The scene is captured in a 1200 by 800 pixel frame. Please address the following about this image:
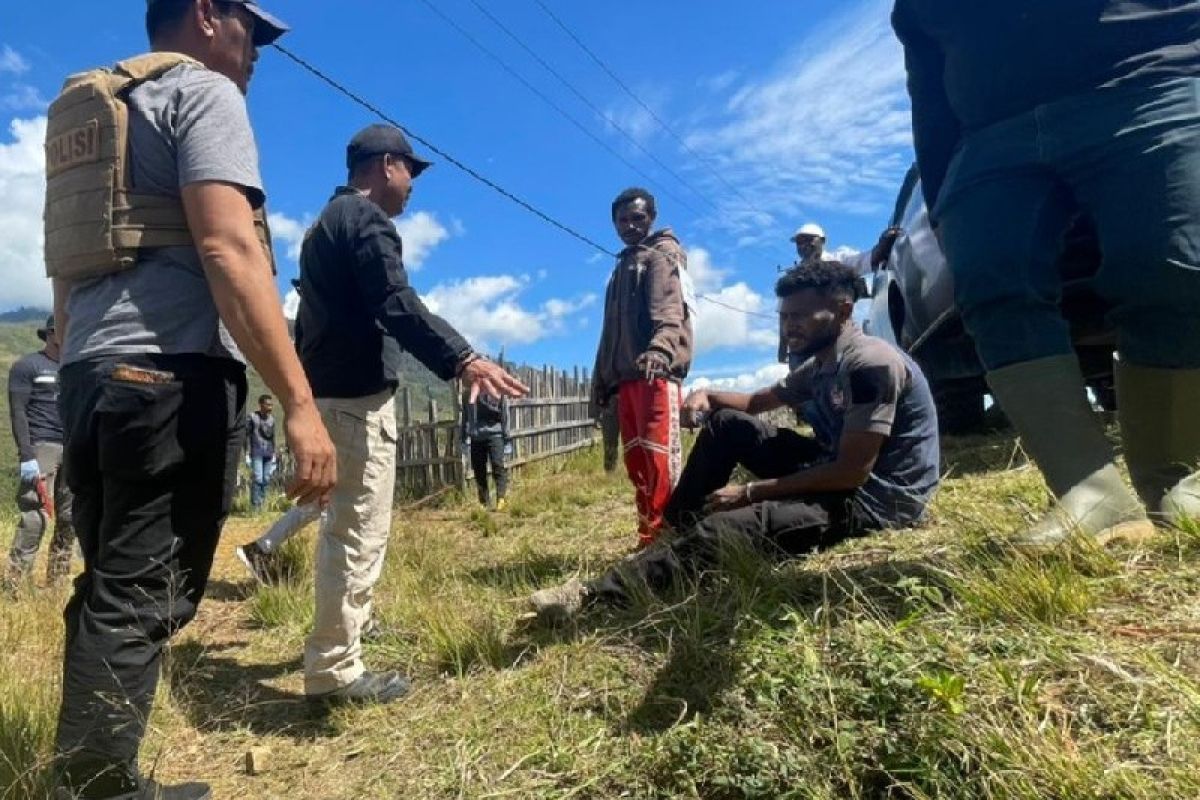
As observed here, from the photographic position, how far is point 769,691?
5.43 feet

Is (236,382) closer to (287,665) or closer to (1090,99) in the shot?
(287,665)

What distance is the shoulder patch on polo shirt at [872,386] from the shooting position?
2.81 meters

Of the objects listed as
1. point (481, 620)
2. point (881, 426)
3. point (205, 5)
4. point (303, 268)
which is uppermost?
point (205, 5)

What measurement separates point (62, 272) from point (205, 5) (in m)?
0.71

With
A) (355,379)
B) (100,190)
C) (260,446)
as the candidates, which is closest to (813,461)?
(355,379)

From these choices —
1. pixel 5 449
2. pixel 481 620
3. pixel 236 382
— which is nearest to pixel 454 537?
pixel 481 620

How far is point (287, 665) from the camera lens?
296cm

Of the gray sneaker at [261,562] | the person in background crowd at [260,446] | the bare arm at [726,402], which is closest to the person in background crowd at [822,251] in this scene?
the bare arm at [726,402]

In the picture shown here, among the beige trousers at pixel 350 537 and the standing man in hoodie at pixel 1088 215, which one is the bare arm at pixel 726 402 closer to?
the beige trousers at pixel 350 537

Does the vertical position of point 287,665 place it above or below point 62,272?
below

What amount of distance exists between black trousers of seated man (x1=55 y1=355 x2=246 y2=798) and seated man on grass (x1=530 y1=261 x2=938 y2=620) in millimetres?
1214

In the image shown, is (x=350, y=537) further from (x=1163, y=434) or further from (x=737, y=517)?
(x=1163, y=434)

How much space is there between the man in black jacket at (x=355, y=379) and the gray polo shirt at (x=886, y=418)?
1.42 metres

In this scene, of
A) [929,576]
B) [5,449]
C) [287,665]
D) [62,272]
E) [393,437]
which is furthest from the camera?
[5,449]
